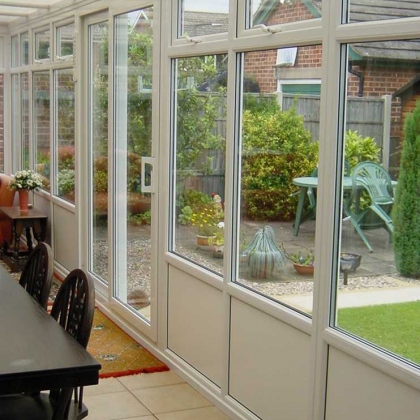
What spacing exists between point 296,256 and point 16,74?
6.16 metres

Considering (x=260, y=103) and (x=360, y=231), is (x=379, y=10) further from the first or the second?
(x=260, y=103)

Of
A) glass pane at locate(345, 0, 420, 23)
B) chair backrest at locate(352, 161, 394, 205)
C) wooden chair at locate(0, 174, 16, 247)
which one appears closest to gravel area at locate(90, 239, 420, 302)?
chair backrest at locate(352, 161, 394, 205)

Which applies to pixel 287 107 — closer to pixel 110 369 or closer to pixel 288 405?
pixel 288 405

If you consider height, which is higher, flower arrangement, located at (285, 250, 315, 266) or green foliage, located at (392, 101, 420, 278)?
green foliage, located at (392, 101, 420, 278)

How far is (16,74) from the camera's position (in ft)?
29.5

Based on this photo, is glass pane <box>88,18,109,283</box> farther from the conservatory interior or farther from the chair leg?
the chair leg

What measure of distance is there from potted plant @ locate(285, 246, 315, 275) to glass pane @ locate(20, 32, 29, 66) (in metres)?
5.65

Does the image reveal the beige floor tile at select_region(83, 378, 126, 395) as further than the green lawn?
Yes

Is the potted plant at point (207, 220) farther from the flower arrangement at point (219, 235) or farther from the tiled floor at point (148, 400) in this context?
the tiled floor at point (148, 400)

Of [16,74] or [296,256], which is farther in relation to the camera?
[16,74]

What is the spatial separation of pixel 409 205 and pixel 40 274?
1.66 meters

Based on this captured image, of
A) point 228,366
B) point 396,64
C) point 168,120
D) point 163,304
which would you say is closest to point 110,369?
point 163,304

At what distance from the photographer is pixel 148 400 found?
4.32 m

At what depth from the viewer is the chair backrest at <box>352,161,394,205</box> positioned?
2957 millimetres
